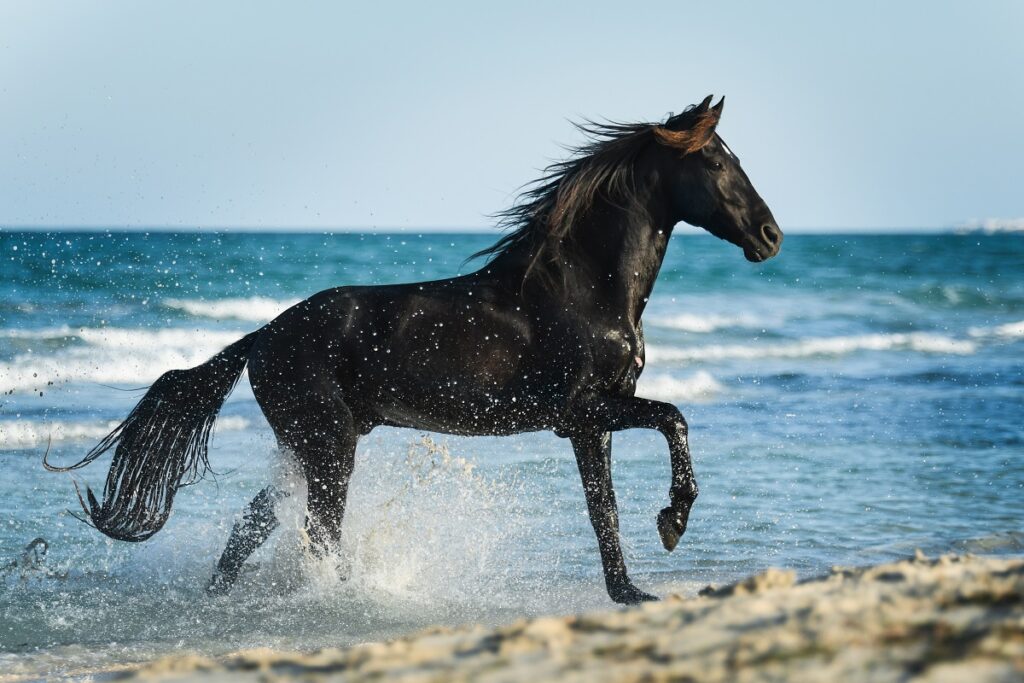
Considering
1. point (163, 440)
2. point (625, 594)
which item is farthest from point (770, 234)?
point (163, 440)

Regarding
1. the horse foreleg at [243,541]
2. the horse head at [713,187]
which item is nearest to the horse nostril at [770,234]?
the horse head at [713,187]

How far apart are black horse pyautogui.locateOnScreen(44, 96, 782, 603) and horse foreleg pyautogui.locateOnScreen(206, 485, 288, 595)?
27 cm

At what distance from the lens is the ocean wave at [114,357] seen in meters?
14.7

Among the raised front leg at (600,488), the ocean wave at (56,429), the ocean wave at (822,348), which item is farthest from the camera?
the ocean wave at (822,348)

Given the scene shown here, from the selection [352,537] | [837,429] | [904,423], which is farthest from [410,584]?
[904,423]

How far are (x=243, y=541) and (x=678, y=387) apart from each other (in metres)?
9.24

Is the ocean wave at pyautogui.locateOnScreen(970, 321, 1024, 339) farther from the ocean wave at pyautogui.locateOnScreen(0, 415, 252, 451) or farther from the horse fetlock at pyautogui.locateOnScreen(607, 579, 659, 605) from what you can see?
the horse fetlock at pyautogui.locateOnScreen(607, 579, 659, 605)

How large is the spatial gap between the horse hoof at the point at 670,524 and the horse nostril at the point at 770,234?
1.28m

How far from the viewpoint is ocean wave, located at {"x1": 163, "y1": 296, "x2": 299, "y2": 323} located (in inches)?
845

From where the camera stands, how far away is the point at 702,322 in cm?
2117

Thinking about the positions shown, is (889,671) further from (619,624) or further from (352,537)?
(352,537)

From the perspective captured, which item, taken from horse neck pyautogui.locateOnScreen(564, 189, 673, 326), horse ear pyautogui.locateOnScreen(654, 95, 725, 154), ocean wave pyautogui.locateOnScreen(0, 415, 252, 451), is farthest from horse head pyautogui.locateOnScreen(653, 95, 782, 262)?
ocean wave pyautogui.locateOnScreen(0, 415, 252, 451)

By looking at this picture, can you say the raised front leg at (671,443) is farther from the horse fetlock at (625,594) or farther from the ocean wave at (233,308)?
the ocean wave at (233,308)

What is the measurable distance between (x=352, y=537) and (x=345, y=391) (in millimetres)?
994
